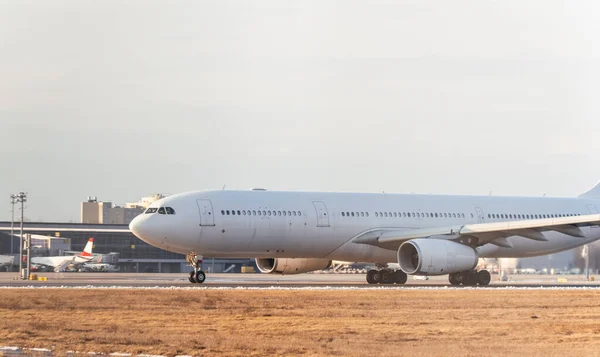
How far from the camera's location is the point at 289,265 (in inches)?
1973

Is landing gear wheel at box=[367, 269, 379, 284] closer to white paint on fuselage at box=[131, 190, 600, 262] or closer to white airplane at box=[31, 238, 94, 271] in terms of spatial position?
white paint on fuselage at box=[131, 190, 600, 262]

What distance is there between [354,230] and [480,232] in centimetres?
544

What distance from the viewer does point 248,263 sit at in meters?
107

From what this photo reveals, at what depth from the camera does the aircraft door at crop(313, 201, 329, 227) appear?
4703cm

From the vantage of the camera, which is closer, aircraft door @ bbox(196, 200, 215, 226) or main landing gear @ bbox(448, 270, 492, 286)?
aircraft door @ bbox(196, 200, 215, 226)

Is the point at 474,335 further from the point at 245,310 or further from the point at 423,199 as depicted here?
the point at 423,199

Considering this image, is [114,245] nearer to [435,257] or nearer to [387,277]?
[387,277]

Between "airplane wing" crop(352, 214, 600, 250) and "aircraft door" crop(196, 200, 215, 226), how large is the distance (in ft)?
22.1

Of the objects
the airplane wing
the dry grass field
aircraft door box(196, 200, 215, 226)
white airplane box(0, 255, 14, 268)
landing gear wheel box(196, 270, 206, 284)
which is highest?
aircraft door box(196, 200, 215, 226)

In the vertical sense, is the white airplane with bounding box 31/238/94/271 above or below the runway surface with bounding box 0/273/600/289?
above

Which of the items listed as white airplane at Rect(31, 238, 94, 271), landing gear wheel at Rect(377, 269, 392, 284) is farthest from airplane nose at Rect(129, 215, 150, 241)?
white airplane at Rect(31, 238, 94, 271)

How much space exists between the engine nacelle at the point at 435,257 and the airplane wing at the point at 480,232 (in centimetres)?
75

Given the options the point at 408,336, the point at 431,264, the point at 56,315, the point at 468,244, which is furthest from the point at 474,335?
the point at 468,244

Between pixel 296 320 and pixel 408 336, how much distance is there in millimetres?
4316
